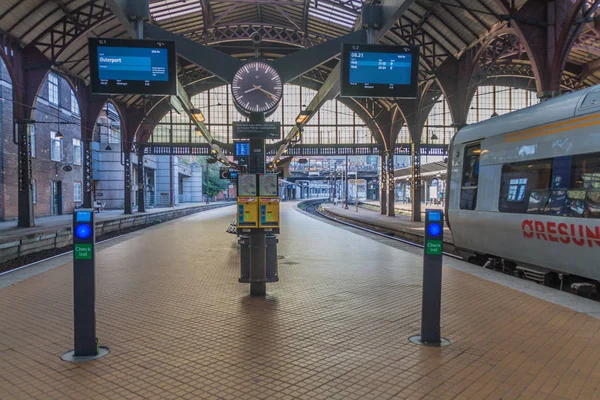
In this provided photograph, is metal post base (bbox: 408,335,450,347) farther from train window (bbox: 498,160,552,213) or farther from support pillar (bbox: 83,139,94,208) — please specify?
support pillar (bbox: 83,139,94,208)

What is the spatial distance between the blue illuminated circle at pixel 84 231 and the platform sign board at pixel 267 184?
10.4ft

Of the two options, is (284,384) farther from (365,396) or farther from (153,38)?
(153,38)

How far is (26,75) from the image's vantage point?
71.5ft

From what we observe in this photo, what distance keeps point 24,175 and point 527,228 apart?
71.1ft

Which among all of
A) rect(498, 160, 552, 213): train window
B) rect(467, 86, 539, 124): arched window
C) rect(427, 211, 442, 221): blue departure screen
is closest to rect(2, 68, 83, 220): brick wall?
rect(498, 160, 552, 213): train window

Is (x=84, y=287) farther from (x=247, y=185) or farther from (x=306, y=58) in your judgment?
(x=306, y=58)

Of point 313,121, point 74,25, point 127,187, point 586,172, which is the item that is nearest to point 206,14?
point 74,25

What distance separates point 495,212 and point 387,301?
154 inches

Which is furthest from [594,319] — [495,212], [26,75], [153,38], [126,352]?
[26,75]

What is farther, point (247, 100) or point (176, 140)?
point (176, 140)

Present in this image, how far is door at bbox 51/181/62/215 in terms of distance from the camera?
32.5m

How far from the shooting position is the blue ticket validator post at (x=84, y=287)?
4727 mm

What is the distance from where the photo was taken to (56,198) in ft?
109

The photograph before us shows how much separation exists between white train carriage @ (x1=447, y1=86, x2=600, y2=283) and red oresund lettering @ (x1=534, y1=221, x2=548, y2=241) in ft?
0.06
